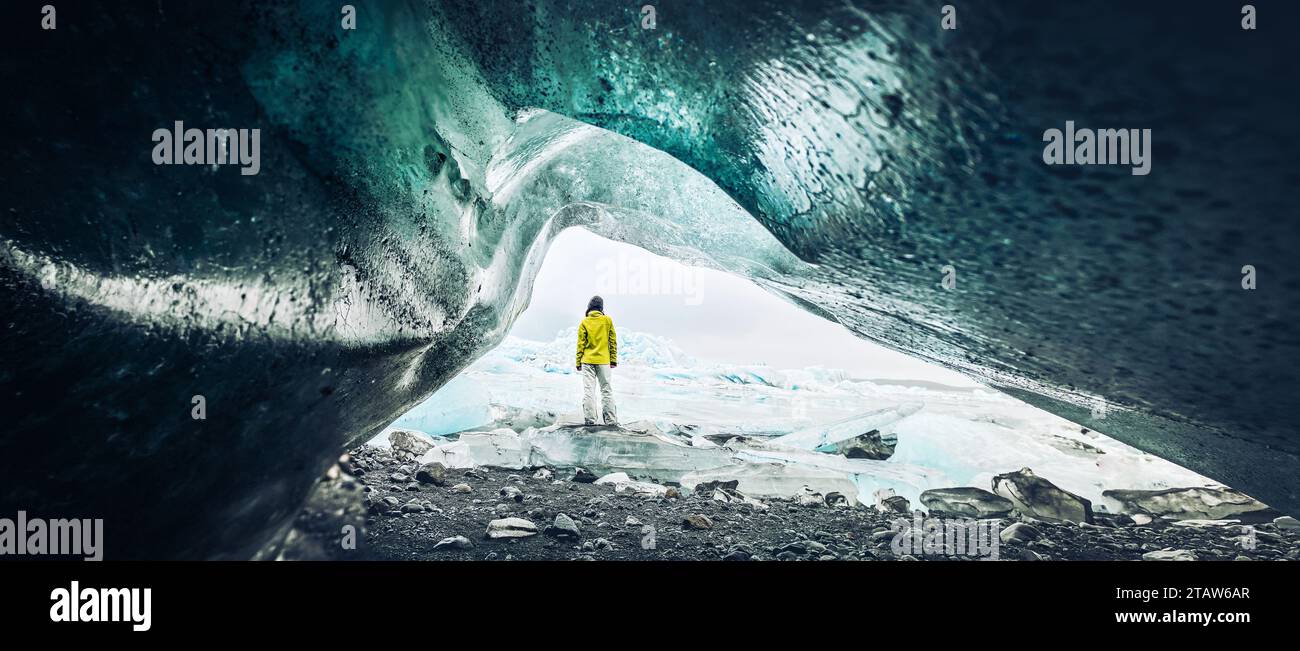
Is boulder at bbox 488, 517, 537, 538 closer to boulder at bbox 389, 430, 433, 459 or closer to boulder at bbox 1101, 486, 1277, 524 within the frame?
boulder at bbox 389, 430, 433, 459

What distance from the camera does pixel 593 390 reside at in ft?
17.6

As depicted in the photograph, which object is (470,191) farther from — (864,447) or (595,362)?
(864,447)

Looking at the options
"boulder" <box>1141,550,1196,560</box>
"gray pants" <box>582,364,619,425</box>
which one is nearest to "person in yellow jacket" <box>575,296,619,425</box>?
"gray pants" <box>582,364,619,425</box>

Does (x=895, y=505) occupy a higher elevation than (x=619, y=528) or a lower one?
lower

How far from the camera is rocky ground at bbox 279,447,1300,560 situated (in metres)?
2.60

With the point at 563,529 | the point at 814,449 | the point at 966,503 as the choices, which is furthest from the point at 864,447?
the point at 563,529

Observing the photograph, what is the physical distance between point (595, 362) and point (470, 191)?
9.62ft

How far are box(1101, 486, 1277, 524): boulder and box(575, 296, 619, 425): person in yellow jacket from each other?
412 cm

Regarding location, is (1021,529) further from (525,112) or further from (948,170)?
(525,112)

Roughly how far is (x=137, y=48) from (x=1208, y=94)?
250 centimetres

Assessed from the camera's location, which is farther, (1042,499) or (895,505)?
(895,505)

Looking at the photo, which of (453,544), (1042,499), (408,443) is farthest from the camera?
(408,443)

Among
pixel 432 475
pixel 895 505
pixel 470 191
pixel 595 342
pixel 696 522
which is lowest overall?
pixel 895 505

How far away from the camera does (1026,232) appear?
65.6 inches
